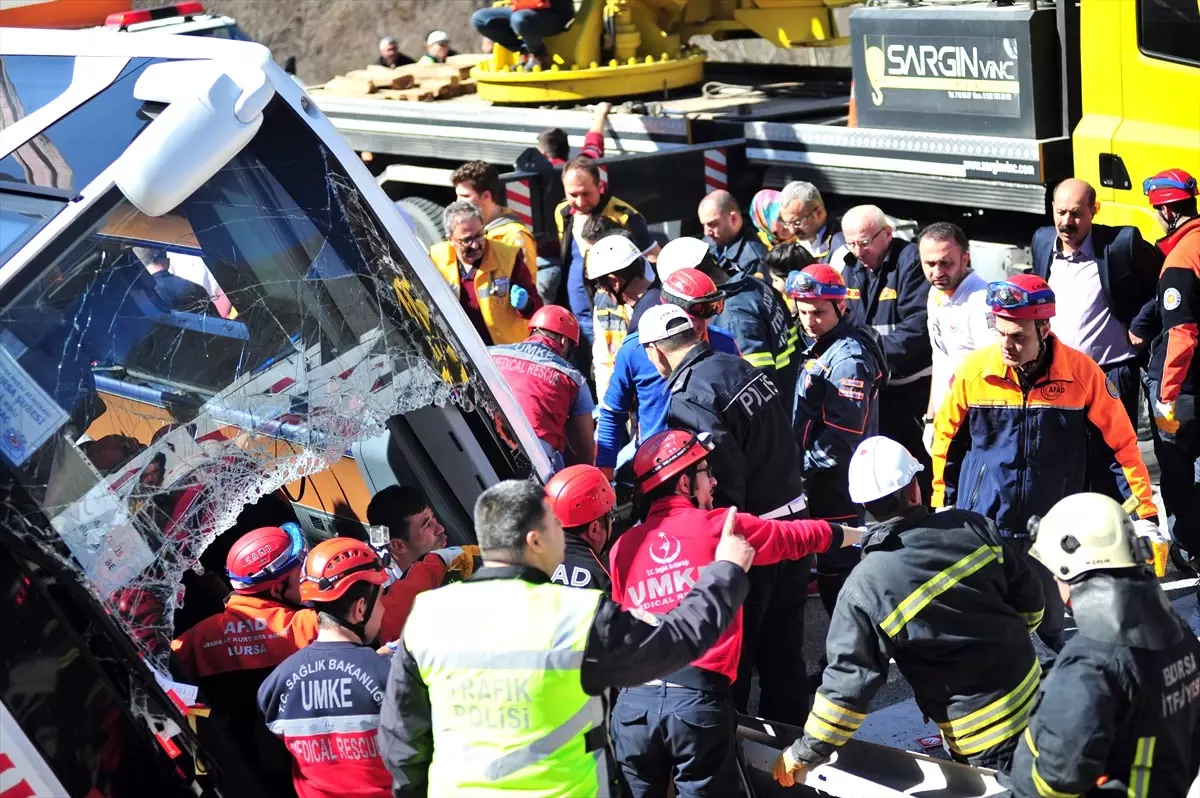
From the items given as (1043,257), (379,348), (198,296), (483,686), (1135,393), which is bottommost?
(1135,393)

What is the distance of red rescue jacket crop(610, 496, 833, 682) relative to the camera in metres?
3.92

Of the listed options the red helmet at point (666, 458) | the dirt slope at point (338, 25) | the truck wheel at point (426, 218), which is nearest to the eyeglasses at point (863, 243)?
the red helmet at point (666, 458)

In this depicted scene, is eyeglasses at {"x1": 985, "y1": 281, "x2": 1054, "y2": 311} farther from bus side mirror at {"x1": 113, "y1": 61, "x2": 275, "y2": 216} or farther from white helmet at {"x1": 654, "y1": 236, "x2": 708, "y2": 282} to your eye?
bus side mirror at {"x1": 113, "y1": 61, "x2": 275, "y2": 216}

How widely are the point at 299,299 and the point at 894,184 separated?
494 cm

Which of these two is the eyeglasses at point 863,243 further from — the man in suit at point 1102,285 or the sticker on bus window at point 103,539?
the sticker on bus window at point 103,539

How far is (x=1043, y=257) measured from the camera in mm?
6273

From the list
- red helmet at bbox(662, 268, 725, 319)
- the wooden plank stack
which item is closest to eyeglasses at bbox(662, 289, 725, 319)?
red helmet at bbox(662, 268, 725, 319)

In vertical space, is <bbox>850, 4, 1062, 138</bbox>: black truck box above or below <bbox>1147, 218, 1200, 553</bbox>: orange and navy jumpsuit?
above

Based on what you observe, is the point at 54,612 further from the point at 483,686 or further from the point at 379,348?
the point at 379,348

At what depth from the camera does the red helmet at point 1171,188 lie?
5.93 metres

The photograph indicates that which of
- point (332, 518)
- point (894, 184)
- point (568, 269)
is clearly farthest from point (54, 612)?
point (894, 184)

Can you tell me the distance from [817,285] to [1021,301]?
813mm

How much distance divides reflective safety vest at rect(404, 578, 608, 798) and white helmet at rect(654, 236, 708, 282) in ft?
9.76

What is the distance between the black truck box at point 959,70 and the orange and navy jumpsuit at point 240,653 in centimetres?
506
